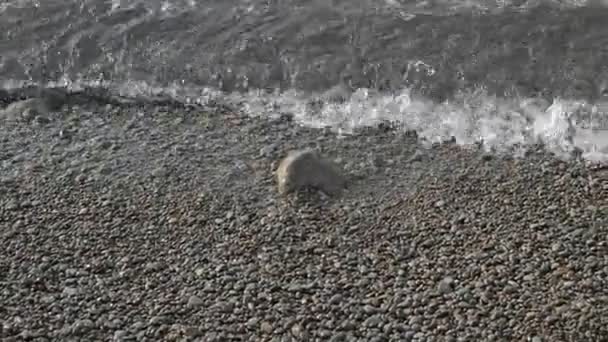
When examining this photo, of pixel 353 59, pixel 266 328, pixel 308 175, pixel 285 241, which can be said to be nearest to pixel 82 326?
pixel 266 328

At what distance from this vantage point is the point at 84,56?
7801mm

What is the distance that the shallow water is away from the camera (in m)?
6.41

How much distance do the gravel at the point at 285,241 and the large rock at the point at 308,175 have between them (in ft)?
0.32

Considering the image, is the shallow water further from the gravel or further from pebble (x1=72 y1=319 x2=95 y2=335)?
pebble (x1=72 y1=319 x2=95 y2=335)

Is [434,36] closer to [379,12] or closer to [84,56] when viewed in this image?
[379,12]

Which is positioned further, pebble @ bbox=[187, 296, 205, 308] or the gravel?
pebble @ bbox=[187, 296, 205, 308]

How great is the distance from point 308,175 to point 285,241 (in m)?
0.68

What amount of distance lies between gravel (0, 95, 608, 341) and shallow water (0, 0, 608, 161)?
0.42 m

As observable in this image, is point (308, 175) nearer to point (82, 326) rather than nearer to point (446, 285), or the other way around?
point (446, 285)

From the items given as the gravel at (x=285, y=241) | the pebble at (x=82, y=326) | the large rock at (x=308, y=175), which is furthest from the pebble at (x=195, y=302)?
the large rock at (x=308, y=175)

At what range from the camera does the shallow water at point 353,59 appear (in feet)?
21.0

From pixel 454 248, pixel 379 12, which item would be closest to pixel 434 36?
pixel 379 12

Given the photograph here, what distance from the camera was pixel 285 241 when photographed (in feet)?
16.6

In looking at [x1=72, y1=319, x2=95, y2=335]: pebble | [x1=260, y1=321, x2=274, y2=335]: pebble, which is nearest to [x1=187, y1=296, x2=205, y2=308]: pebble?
[x1=260, y1=321, x2=274, y2=335]: pebble
